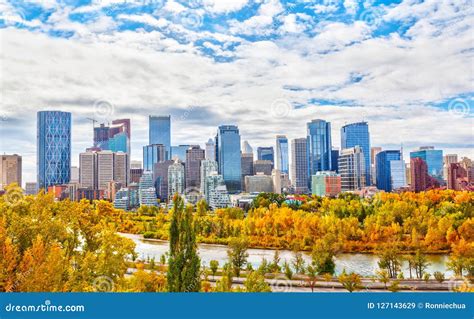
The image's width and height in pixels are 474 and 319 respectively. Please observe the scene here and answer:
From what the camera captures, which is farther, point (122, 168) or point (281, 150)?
point (122, 168)

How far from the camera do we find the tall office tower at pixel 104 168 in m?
4.79

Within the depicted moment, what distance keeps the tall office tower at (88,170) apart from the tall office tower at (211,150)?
142 centimetres

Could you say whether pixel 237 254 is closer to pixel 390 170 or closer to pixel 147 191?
pixel 147 191

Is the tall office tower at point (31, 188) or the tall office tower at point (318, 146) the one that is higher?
the tall office tower at point (318, 146)

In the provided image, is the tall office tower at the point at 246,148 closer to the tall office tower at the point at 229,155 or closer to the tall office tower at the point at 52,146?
the tall office tower at the point at 229,155

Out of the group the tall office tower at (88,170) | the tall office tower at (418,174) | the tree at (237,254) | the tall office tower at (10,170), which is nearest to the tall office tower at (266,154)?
the tree at (237,254)

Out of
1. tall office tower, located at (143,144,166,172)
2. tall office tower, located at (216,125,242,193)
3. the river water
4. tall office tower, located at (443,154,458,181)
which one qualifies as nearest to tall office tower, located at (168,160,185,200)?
tall office tower, located at (143,144,166,172)

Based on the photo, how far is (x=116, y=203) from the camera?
4.83 metres

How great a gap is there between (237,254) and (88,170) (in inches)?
88.5

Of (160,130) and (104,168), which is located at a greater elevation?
(160,130)

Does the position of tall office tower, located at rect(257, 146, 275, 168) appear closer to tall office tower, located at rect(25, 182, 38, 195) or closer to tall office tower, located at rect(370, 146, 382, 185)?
tall office tower, located at rect(370, 146, 382, 185)

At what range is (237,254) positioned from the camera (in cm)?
411

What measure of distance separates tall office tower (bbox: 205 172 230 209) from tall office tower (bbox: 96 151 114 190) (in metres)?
1.24

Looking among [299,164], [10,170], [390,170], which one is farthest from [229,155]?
[10,170]
